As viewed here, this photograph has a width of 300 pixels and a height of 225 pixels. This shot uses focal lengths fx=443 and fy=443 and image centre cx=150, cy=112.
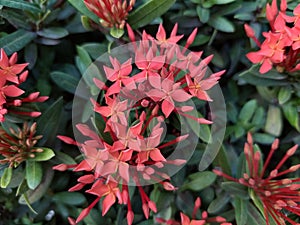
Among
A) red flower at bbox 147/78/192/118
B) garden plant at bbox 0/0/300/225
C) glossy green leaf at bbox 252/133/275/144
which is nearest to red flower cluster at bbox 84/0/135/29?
garden plant at bbox 0/0/300/225

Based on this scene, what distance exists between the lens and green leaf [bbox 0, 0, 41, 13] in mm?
915

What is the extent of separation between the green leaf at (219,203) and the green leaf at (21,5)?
0.59 meters

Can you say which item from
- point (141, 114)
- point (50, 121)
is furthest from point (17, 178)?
point (141, 114)

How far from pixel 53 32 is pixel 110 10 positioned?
0.63 ft

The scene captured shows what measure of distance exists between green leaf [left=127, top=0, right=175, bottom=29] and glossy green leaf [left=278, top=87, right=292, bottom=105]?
0.34m

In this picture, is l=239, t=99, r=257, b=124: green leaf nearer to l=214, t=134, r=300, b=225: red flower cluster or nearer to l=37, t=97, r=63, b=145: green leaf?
l=214, t=134, r=300, b=225: red flower cluster

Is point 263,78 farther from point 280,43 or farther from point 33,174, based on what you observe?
point 33,174

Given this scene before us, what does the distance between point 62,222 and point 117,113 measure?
49 centimetres

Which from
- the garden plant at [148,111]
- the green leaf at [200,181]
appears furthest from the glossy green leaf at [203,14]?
the green leaf at [200,181]

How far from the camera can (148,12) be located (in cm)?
99

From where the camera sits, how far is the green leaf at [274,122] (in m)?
1.11

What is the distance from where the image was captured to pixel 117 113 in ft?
2.59

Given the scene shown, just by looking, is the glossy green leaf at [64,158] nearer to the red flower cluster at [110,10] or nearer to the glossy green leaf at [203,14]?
the red flower cluster at [110,10]

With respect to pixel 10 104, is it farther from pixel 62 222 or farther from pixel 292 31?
pixel 292 31
